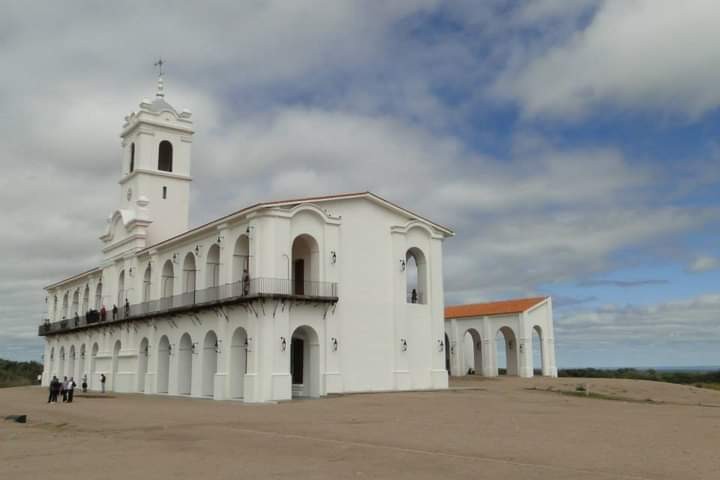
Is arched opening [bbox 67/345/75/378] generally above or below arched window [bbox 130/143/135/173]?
below

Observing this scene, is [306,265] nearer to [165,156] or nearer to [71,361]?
[165,156]

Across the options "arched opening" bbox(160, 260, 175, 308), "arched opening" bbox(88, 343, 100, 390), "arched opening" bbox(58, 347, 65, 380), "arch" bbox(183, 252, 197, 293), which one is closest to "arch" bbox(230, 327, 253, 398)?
"arch" bbox(183, 252, 197, 293)

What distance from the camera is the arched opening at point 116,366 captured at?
3986 centimetres

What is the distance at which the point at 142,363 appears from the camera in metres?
38.7

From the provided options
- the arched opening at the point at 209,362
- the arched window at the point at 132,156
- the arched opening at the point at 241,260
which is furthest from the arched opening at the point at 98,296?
the arched opening at the point at 241,260

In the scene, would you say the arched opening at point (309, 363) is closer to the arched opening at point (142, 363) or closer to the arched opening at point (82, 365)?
the arched opening at point (142, 363)

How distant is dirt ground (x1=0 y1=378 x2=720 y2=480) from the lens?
10398mm

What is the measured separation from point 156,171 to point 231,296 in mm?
16382

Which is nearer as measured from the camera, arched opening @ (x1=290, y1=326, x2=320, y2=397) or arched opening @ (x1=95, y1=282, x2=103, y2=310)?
arched opening @ (x1=290, y1=326, x2=320, y2=397)

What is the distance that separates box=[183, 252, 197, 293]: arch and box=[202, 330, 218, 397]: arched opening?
4.44 metres

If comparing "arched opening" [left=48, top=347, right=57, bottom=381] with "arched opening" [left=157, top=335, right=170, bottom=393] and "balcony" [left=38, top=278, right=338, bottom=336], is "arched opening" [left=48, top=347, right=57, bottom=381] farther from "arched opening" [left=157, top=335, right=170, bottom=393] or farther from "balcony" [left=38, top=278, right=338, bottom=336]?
"arched opening" [left=157, top=335, right=170, bottom=393]

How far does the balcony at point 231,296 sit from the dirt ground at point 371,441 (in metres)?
4.88

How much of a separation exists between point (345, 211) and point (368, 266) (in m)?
2.76

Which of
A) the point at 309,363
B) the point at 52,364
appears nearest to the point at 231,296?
the point at 309,363
